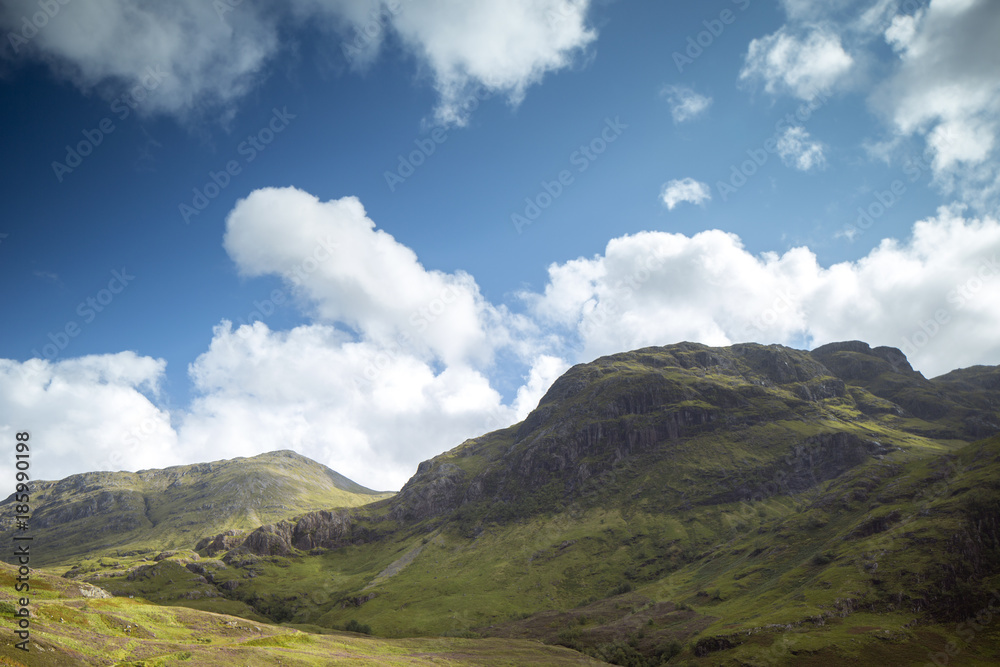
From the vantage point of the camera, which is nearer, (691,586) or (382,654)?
(382,654)

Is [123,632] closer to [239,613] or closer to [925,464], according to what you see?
[239,613]

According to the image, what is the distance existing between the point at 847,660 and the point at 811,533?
297ft

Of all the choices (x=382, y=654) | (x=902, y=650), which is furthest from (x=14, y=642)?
(x=902, y=650)

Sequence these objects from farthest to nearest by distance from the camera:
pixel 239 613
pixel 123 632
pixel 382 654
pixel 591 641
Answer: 1. pixel 239 613
2. pixel 591 641
3. pixel 382 654
4. pixel 123 632

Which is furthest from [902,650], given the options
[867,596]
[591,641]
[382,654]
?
[382,654]

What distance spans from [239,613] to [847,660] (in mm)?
210823

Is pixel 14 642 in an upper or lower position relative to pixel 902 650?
upper

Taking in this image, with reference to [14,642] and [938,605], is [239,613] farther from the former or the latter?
[938,605]

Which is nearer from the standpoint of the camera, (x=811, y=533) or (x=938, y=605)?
(x=938, y=605)

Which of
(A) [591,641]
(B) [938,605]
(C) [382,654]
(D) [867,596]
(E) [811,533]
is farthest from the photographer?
(E) [811,533]

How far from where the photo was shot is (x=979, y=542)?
367 ft

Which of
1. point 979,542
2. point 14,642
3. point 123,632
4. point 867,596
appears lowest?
point 867,596

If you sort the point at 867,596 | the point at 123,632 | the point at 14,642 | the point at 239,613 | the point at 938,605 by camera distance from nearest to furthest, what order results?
the point at 14,642, the point at 123,632, the point at 938,605, the point at 867,596, the point at 239,613

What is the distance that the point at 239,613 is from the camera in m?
197
